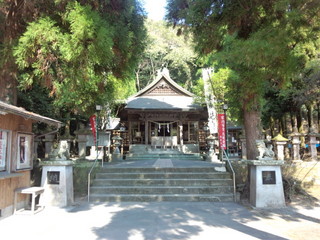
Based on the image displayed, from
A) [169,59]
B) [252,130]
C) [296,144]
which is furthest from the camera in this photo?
[169,59]

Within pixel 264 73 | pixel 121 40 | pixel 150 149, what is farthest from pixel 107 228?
pixel 150 149

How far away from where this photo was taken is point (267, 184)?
5.86 meters

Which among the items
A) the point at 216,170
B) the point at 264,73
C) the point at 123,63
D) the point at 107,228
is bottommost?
the point at 107,228

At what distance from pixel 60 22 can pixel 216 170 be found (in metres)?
6.26

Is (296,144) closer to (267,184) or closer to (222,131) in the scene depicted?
(222,131)

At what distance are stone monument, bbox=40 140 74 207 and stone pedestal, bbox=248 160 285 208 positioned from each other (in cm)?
466

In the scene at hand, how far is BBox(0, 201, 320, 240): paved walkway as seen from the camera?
3.99 meters

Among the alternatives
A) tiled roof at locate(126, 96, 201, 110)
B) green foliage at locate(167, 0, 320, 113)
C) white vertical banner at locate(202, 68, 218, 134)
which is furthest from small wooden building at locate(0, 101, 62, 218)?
tiled roof at locate(126, 96, 201, 110)

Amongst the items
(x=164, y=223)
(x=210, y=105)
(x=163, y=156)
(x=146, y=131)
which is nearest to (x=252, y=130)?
(x=164, y=223)

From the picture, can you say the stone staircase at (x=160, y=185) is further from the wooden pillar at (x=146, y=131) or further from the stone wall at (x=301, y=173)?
the wooden pillar at (x=146, y=131)

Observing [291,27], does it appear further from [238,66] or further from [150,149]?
[150,149]

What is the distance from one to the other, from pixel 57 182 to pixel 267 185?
5204mm

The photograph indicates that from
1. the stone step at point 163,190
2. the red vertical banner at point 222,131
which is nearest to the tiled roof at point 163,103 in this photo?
the red vertical banner at point 222,131

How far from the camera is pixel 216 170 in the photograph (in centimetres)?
802
